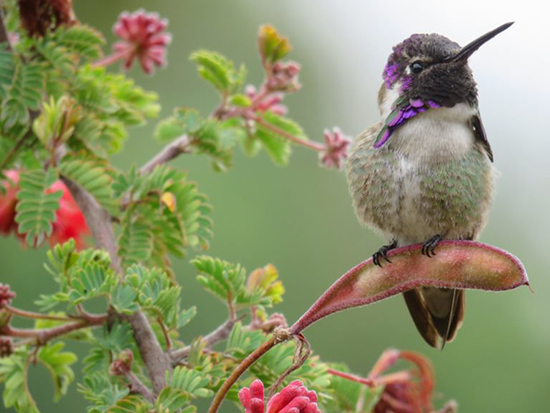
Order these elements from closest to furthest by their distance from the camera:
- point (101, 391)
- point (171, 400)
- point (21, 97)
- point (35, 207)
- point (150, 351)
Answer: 1. point (171, 400)
2. point (101, 391)
3. point (150, 351)
4. point (35, 207)
5. point (21, 97)

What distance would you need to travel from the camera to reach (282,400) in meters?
1.33

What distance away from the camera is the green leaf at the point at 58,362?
6.65 ft

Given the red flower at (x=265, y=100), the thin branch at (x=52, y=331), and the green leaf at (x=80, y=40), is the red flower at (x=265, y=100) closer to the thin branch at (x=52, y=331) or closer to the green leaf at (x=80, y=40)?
the green leaf at (x=80, y=40)

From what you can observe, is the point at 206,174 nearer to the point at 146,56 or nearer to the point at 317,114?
the point at 317,114

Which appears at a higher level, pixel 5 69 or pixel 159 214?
pixel 5 69

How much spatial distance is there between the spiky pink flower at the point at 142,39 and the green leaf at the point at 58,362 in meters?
0.98

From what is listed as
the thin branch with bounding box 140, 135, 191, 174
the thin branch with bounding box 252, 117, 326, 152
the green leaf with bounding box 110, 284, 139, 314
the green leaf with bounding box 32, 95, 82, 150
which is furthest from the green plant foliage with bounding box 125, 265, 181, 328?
the thin branch with bounding box 252, 117, 326, 152

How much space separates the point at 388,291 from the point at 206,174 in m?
4.24

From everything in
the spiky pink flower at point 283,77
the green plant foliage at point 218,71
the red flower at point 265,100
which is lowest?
the red flower at point 265,100

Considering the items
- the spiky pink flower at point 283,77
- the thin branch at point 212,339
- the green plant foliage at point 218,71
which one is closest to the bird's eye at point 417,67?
the spiky pink flower at point 283,77

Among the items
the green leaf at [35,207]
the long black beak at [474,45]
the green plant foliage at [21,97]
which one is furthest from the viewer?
the green plant foliage at [21,97]

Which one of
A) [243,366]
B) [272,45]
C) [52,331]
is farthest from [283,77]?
[243,366]

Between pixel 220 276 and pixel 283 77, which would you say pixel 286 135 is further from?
pixel 220 276

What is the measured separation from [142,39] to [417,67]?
0.96 m
